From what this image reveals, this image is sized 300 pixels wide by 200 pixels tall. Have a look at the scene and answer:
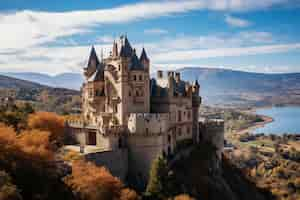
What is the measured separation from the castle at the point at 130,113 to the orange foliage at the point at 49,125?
64.4 inches

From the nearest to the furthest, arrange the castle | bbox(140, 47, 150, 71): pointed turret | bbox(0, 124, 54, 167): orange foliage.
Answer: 1. bbox(0, 124, 54, 167): orange foliage
2. the castle
3. bbox(140, 47, 150, 71): pointed turret

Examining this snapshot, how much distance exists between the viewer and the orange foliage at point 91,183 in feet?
123

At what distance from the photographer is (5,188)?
96.9 ft

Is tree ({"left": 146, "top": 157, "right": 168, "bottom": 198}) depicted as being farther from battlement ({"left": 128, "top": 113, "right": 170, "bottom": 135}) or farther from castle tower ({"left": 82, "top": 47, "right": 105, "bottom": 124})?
castle tower ({"left": 82, "top": 47, "right": 105, "bottom": 124})

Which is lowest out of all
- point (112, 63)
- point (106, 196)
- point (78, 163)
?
point (106, 196)

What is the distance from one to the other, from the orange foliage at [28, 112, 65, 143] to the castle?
5.37ft

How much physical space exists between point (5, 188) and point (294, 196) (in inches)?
2970

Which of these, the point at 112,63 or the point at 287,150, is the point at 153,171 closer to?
the point at 112,63

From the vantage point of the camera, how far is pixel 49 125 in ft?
166

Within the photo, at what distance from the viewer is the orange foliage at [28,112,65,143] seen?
4940 centimetres

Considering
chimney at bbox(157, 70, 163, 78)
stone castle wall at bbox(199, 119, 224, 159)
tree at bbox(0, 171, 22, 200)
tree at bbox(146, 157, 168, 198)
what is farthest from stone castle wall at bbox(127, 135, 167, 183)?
tree at bbox(0, 171, 22, 200)

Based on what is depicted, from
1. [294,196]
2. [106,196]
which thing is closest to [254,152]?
[294,196]

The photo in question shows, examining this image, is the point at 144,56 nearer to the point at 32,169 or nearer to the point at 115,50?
the point at 115,50

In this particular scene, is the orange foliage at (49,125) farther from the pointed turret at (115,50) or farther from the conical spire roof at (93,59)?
the pointed turret at (115,50)
